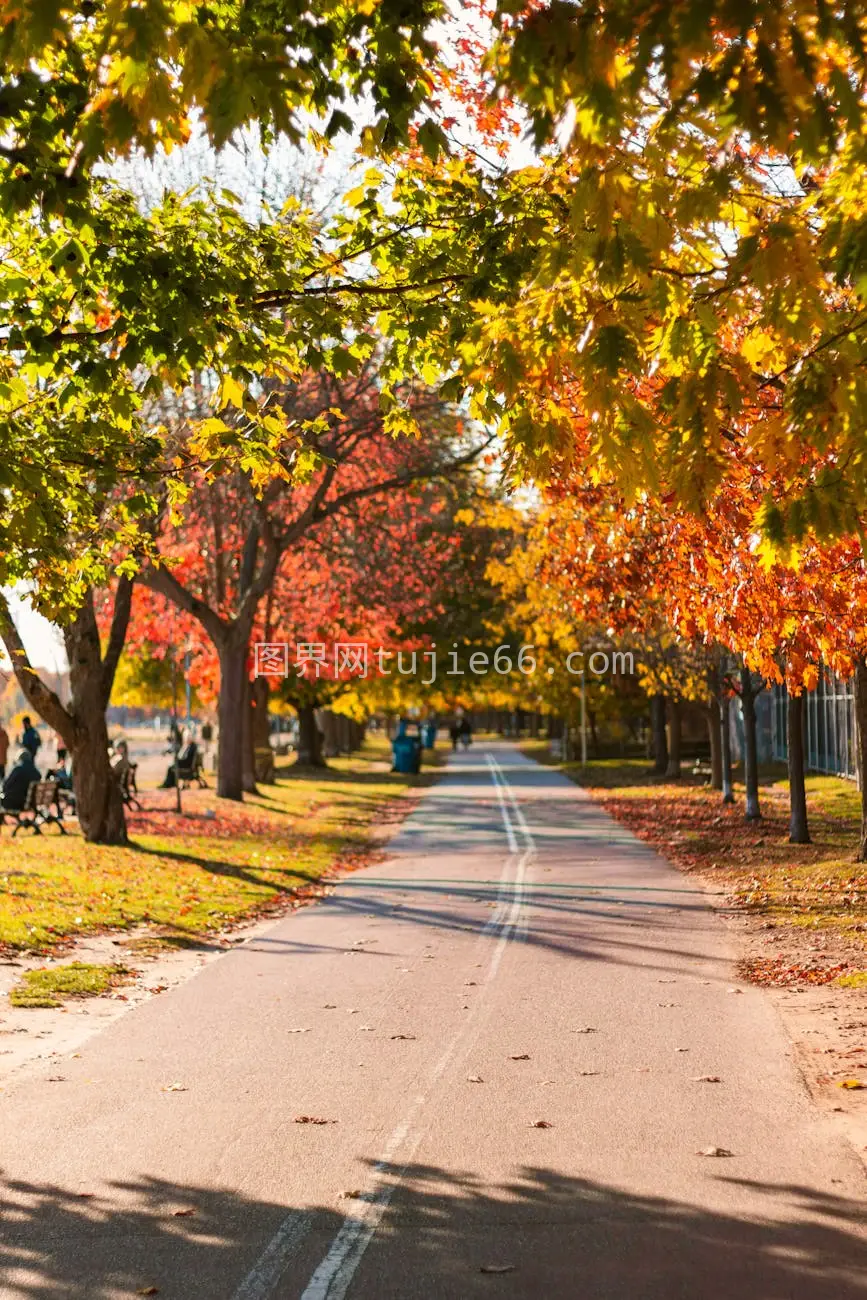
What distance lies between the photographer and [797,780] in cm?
2241

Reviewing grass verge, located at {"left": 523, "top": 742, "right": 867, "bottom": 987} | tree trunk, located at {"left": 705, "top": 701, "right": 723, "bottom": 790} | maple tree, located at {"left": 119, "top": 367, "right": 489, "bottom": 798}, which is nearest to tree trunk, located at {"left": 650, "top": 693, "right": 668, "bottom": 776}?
grass verge, located at {"left": 523, "top": 742, "right": 867, "bottom": 987}

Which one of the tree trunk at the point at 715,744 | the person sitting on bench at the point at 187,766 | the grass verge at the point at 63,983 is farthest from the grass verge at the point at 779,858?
the person sitting on bench at the point at 187,766

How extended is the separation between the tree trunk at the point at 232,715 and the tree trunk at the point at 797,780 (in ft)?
45.1

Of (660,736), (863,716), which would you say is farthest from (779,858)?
(660,736)

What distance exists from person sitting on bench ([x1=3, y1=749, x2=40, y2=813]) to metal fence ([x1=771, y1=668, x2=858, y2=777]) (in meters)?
16.9

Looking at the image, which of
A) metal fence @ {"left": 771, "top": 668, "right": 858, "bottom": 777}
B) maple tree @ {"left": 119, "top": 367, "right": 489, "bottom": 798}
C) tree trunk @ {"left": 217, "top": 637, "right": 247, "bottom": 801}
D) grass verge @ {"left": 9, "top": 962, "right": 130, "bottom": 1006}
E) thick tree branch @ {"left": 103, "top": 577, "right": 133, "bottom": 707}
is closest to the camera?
grass verge @ {"left": 9, "top": 962, "right": 130, "bottom": 1006}

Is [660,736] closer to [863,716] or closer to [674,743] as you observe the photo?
[674,743]

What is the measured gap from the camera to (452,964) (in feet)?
42.9

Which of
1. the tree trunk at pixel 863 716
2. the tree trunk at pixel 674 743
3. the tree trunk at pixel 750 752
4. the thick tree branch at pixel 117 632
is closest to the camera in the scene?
the tree trunk at pixel 863 716

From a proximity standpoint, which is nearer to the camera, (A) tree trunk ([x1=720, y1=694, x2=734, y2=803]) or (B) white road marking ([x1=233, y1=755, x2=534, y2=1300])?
(B) white road marking ([x1=233, y1=755, x2=534, y2=1300])

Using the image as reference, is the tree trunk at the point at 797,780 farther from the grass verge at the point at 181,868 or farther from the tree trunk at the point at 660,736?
the tree trunk at the point at 660,736

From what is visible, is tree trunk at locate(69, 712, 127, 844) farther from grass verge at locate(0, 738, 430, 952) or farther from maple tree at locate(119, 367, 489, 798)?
maple tree at locate(119, 367, 489, 798)

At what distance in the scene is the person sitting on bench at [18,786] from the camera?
77.8ft

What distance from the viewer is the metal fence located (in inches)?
1437
